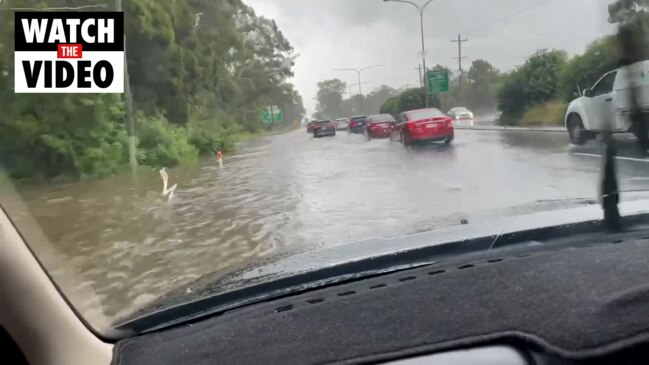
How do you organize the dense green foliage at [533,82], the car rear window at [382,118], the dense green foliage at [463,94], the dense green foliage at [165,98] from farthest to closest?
the dense green foliage at [533,82], the car rear window at [382,118], the dense green foliage at [463,94], the dense green foliage at [165,98]

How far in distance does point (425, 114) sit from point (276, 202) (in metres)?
1.83

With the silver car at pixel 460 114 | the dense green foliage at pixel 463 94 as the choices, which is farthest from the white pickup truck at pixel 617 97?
the silver car at pixel 460 114

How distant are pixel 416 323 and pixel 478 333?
0.21m

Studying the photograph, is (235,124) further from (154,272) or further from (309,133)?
(154,272)

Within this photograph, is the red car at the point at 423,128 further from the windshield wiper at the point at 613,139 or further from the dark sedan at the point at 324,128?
the windshield wiper at the point at 613,139

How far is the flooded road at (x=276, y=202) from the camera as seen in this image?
15.0ft

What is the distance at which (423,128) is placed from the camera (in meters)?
7.92

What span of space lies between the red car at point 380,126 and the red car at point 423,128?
68 mm

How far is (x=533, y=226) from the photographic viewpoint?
3.49 meters

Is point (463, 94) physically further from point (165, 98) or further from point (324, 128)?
point (165, 98)

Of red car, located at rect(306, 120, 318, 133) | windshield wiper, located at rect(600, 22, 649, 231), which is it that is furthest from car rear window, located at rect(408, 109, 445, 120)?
windshield wiper, located at rect(600, 22, 649, 231)

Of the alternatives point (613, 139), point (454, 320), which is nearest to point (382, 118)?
point (613, 139)

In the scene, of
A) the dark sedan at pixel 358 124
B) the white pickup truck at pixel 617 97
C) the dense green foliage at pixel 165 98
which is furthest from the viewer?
the dark sedan at pixel 358 124

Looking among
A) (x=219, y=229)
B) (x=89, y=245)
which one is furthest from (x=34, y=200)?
(x=219, y=229)
